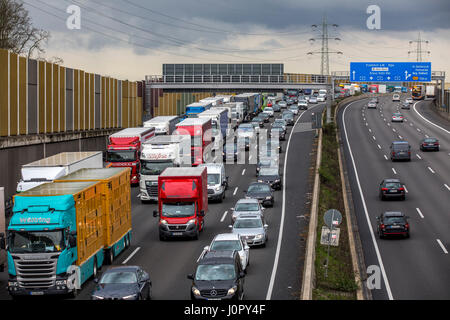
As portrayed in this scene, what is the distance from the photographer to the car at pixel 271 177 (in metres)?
50.1

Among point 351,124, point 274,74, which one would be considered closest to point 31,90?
point 351,124

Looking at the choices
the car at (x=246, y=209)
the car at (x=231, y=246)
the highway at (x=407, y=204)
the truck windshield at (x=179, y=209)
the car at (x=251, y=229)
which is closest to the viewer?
the car at (x=231, y=246)

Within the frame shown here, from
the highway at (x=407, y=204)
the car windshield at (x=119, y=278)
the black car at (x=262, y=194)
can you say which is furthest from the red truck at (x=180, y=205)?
the car windshield at (x=119, y=278)

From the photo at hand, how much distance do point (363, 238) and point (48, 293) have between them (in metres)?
18.8

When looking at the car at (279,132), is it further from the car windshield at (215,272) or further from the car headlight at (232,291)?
the car headlight at (232,291)

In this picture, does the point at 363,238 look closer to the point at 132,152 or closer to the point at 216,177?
the point at 216,177

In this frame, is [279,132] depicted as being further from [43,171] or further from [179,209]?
[43,171]

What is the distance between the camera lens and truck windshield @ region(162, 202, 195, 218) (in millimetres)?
35031

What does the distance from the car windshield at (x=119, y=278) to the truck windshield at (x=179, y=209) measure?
477 inches

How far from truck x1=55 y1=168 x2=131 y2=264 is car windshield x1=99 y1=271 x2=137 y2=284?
617cm

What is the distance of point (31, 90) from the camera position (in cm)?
5319

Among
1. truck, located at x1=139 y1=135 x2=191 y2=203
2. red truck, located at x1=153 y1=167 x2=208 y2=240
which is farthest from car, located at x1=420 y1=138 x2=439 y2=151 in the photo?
red truck, located at x1=153 y1=167 x2=208 y2=240

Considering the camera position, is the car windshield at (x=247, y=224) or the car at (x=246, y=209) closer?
the car windshield at (x=247, y=224)

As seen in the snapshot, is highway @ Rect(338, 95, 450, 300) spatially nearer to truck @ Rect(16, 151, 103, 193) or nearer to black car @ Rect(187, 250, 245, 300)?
black car @ Rect(187, 250, 245, 300)
